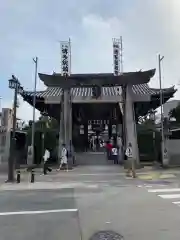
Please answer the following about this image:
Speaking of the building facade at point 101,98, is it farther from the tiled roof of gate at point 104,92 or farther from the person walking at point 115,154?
the person walking at point 115,154

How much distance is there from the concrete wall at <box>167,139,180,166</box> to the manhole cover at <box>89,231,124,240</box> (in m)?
24.7

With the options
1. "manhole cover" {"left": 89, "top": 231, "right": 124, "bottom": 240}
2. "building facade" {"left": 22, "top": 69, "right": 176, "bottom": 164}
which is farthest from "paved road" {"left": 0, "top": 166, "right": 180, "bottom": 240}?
"building facade" {"left": 22, "top": 69, "right": 176, "bottom": 164}

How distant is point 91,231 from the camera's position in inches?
311

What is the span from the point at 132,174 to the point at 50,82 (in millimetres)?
11725

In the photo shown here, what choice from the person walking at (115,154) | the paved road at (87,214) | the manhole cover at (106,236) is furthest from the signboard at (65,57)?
the manhole cover at (106,236)

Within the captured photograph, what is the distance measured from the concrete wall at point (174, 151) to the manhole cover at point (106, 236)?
2469 centimetres

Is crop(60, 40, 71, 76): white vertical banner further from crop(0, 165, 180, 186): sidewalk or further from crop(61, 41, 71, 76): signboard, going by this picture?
crop(0, 165, 180, 186): sidewalk

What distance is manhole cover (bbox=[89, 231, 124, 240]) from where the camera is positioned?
7.23 metres

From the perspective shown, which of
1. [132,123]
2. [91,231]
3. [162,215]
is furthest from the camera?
[132,123]

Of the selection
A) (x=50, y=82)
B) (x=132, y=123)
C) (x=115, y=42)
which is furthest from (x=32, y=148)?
(x=115, y=42)

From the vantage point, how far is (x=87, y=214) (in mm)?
9984

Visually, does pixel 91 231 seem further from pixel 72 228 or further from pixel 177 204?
pixel 177 204

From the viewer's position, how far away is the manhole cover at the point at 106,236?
285 inches

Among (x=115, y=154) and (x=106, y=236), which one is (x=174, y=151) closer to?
(x=115, y=154)
